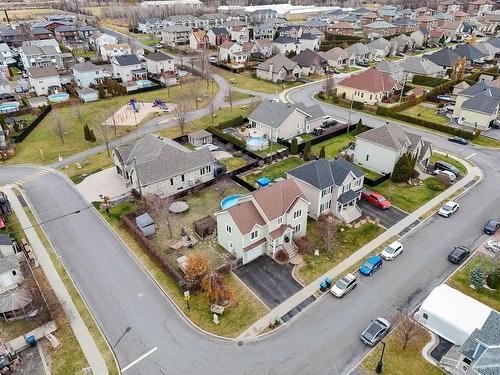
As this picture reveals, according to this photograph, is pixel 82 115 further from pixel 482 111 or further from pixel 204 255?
pixel 482 111

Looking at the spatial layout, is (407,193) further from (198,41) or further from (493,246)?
(198,41)

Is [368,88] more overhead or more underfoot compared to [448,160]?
more overhead

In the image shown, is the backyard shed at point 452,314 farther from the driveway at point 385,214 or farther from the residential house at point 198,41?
the residential house at point 198,41

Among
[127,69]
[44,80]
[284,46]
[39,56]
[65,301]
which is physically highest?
[39,56]

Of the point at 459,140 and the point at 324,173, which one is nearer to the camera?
→ the point at 324,173

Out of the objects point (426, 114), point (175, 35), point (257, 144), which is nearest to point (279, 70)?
point (426, 114)

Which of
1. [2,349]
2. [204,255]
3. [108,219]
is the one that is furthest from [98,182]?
[2,349]

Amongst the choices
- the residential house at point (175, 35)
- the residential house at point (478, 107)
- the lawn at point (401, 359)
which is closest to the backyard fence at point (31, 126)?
the lawn at point (401, 359)
